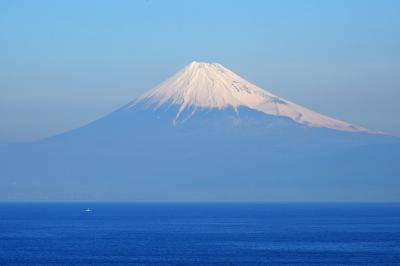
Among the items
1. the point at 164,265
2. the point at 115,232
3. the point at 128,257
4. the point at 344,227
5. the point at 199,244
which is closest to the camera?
the point at 164,265

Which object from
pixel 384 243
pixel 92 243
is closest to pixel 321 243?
pixel 384 243

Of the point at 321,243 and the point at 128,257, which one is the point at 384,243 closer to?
the point at 321,243

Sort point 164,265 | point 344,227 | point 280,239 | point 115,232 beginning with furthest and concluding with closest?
point 344,227 < point 115,232 < point 280,239 < point 164,265

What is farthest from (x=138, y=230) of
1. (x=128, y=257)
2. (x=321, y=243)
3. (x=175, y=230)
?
(x=128, y=257)

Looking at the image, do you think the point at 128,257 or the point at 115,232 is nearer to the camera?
the point at 128,257

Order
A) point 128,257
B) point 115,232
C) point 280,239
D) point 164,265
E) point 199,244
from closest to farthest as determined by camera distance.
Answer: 1. point 164,265
2. point 128,257
3. point 199,244
4. point 280,239
5. point 115,232

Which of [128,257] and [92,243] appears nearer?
[128,257]

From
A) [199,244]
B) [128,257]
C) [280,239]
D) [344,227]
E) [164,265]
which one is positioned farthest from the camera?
[344,227]

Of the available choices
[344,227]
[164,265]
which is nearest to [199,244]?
[164,265]

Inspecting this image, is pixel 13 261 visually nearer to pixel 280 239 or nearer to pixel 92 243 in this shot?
pixel 92 243
